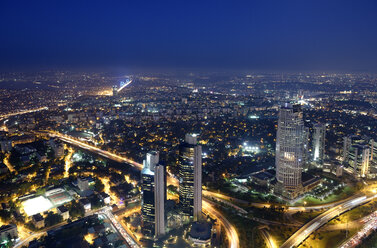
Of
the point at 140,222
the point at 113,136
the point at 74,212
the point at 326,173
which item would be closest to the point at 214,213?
the point at 140,222

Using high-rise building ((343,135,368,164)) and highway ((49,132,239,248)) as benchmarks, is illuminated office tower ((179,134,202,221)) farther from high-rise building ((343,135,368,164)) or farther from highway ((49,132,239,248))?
high-rise building ((343,135,368,164))

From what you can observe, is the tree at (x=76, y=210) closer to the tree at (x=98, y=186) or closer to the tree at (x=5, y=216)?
the tree at (x=98, y=186)

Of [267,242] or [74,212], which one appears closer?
[267,242]

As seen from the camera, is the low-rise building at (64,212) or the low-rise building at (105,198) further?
the low-rise building at (105,198)

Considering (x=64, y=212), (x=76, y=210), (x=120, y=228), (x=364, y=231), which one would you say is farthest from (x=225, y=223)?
(x=64, y=212)

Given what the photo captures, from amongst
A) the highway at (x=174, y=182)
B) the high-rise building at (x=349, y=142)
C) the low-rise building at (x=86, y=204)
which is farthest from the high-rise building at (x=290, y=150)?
the low-rise building at (x=86, y=204)

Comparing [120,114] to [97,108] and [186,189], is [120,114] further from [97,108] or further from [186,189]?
[186,189]

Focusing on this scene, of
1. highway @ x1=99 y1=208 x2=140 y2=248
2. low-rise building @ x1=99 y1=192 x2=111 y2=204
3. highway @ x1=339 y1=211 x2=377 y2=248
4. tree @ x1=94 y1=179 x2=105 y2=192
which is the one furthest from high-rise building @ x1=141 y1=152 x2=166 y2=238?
highway @ x1=339 y1=211 x2=377 y2=248
